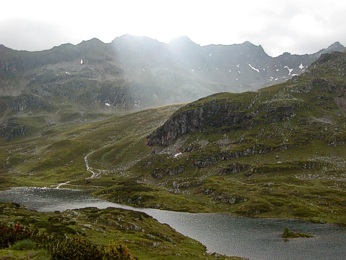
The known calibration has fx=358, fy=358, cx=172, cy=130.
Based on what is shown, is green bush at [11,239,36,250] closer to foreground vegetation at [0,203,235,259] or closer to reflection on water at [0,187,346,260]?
foreground vegetation at [0,203,235,259]

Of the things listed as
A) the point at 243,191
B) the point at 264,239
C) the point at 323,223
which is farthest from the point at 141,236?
the point at 243,191

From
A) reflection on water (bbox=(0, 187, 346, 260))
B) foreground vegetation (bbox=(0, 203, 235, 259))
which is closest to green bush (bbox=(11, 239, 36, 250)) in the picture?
foreground vegetation (bbox=(0, 203, 235, 259))

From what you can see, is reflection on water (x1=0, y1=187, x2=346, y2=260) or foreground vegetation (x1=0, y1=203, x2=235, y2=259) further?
reflection on water (x1=0, y1=187, x2=346, y2=260)

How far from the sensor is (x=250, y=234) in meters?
109

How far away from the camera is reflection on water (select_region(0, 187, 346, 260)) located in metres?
88.3

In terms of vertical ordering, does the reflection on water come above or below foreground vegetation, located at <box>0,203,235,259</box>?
below

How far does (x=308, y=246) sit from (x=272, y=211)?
53715 millimetres

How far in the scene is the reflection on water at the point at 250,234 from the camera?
88312mm

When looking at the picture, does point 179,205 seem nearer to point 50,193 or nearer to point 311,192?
point 311,192

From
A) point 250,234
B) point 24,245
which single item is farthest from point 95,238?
point 250,234

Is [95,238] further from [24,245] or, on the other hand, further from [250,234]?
[250,234]

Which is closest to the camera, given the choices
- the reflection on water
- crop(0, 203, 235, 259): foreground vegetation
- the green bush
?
crop(0, 203, 235, 259): foreground vegetation

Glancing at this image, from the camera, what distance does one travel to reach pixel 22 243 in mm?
40938

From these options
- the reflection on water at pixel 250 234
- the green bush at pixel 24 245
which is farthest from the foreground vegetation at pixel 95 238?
the reflection on water at pixel 250 234
